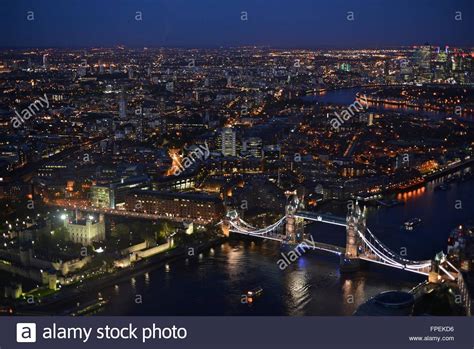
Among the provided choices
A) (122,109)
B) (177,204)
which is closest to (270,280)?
(177,204)

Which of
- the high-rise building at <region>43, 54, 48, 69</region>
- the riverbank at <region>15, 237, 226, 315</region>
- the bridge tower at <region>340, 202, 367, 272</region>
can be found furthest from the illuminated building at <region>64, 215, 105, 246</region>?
the high-rise building at <region>43, 54, 48, 69</region>

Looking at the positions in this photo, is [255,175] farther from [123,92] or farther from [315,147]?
[123,92]

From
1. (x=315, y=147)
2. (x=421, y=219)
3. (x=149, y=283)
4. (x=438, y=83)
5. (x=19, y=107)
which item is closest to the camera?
(x=149, y=283)

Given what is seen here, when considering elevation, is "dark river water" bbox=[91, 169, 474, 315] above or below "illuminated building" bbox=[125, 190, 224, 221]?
below

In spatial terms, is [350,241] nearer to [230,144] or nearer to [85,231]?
[85,231]

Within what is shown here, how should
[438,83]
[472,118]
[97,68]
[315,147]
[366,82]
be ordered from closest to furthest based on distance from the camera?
[315,147] < [472,118] < [97,68] < [438,83] < [366,82]

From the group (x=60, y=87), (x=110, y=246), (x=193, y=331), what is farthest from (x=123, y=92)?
(x=193, y=331)

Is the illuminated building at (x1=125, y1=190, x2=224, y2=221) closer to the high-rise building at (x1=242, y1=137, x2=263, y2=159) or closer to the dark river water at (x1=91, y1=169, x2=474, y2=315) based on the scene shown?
the dark river water at (x1=91, y1=169, x2=474, y2=315)
